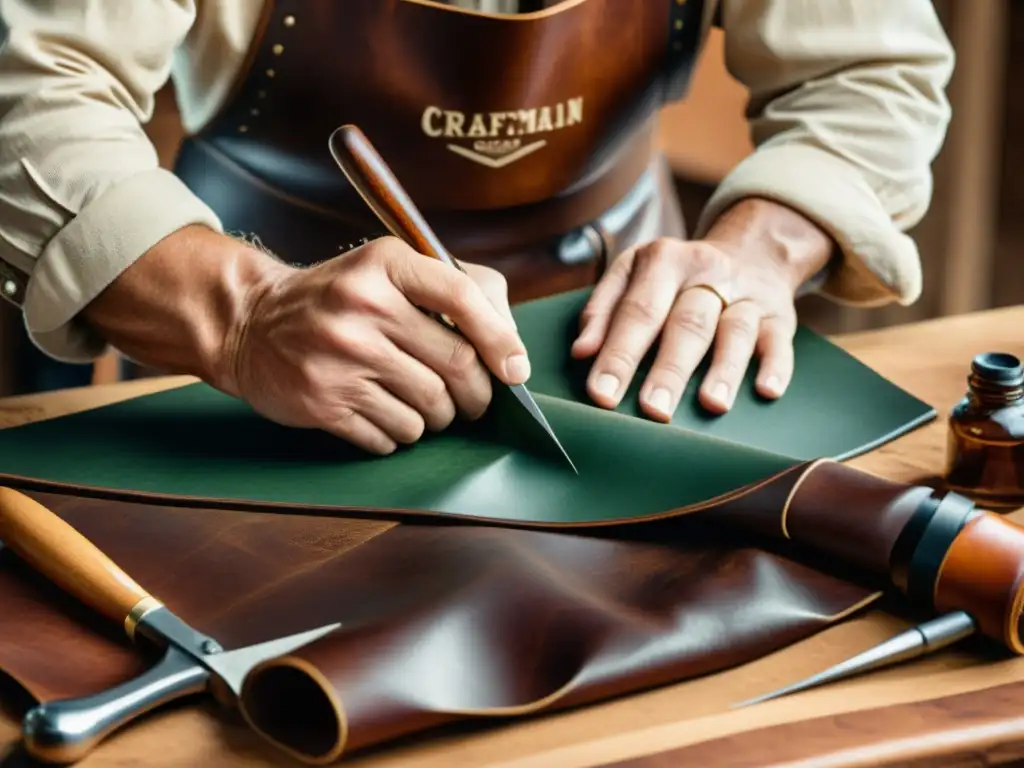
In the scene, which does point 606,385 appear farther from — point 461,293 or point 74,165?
point 74,165

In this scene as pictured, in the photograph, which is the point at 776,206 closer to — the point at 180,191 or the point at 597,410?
the point at 597,410

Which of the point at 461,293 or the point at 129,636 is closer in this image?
the point at 129,636

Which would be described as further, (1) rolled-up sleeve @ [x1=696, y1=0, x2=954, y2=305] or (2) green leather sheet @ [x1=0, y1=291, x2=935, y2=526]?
(1) rolled-up sleeve @ [x1=696, y1=0, x2=954, y2=305]

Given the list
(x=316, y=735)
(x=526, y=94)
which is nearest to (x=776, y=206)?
(x=526, y=94)

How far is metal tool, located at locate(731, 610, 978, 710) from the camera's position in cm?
72

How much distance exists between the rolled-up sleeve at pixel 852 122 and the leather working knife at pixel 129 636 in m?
0.76

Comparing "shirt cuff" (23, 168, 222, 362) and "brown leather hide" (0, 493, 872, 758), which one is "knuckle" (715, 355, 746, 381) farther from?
"shirt cuff" (23, 168, 222, 362)

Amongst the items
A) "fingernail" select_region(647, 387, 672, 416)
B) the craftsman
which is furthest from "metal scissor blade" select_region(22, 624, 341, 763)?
"fingernail" select_region(647, 387, 672, 416)

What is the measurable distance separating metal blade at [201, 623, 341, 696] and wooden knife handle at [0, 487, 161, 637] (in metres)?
0.07

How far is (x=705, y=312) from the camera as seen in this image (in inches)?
44.4

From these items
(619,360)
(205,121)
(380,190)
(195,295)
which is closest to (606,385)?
(619,360)

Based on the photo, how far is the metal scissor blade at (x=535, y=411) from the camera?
93 centimetres

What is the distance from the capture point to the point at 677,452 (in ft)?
2.95

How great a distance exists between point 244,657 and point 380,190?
0.43 m
